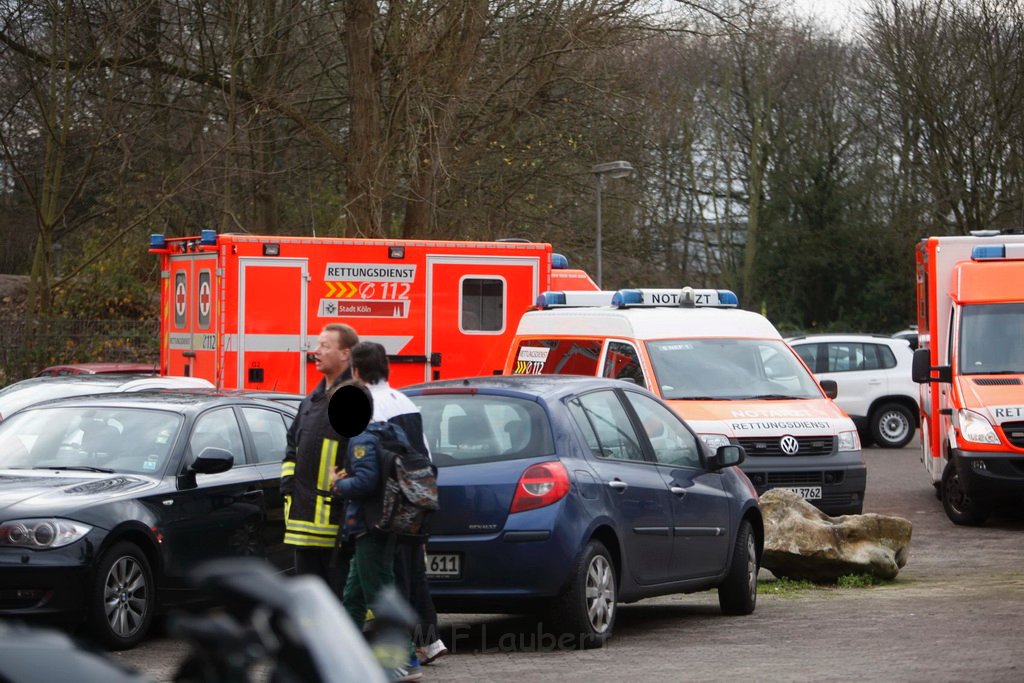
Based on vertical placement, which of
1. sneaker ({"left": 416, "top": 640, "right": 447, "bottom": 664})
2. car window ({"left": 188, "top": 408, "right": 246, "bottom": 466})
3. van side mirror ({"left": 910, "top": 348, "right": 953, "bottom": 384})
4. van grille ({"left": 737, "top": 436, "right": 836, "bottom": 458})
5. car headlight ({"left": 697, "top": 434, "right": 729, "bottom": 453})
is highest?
van side mirror ({"left": 910, "top": 348, "right": 953, "bottom": 384})

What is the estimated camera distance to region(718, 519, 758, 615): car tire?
1006cm

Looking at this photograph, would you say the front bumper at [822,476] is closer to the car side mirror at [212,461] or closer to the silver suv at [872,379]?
the car side mirror at [212,461]

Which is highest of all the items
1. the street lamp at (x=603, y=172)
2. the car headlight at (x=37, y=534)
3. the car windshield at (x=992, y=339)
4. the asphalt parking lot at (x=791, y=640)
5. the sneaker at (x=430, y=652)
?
the street lamp at (x=603, y=172)

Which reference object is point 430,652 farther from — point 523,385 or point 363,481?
point 523,385

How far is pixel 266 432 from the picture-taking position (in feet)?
33.7

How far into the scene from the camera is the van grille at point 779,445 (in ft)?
44.5

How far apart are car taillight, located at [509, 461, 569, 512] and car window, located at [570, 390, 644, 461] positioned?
0.52 metres

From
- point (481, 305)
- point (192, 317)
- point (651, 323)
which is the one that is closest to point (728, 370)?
point (651, 323)

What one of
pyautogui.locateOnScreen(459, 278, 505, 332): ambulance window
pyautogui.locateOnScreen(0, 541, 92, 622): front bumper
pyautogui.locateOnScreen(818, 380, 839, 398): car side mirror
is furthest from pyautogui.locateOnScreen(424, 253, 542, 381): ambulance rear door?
pyautogui.locateOnScreen(0, 541, 92, 622): front bumper

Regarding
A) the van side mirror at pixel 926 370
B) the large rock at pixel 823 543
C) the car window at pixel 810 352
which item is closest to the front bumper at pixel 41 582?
the large rock at pixel 823 543

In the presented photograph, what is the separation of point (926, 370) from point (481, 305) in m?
5.49

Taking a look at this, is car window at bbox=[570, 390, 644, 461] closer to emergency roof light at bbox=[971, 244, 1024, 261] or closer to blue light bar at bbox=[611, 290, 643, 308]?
blue light bar at bbox=[611, 290, 643, 308]

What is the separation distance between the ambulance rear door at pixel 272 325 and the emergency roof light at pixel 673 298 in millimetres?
4176

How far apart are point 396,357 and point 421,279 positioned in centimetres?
98
